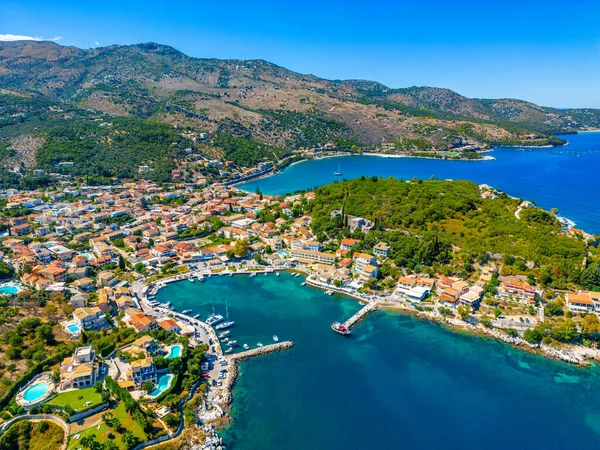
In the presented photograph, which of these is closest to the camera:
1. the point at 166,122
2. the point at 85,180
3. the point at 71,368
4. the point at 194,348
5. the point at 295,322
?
the point at 71,368

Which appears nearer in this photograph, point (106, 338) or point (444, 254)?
point (106, 338)

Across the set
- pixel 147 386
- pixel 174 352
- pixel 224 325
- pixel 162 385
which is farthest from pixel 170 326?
pixel 147 386

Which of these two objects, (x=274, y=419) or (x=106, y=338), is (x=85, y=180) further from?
(x=274, y=419)

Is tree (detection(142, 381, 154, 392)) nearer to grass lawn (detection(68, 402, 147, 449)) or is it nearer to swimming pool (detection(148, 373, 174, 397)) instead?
swimming pool (detection(148, 373, 174, 397))

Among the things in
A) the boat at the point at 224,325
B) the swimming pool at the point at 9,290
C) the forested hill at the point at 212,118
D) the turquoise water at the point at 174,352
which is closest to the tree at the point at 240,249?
the boat at the point at 224,325

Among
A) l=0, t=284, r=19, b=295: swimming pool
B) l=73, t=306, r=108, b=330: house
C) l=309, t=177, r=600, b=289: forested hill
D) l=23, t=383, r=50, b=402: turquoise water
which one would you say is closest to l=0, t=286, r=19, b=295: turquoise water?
l=0, t=284, r=19, b=295: swimming pool

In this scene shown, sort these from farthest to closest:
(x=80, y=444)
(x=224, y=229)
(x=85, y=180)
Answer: (x=85, y=180) → (x=224, y=229) → (x=80, y=444)

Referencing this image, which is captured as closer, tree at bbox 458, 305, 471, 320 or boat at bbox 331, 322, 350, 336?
boat at bbox 331, 322, 350, 336

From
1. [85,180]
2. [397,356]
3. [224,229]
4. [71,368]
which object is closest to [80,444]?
[71,368]
